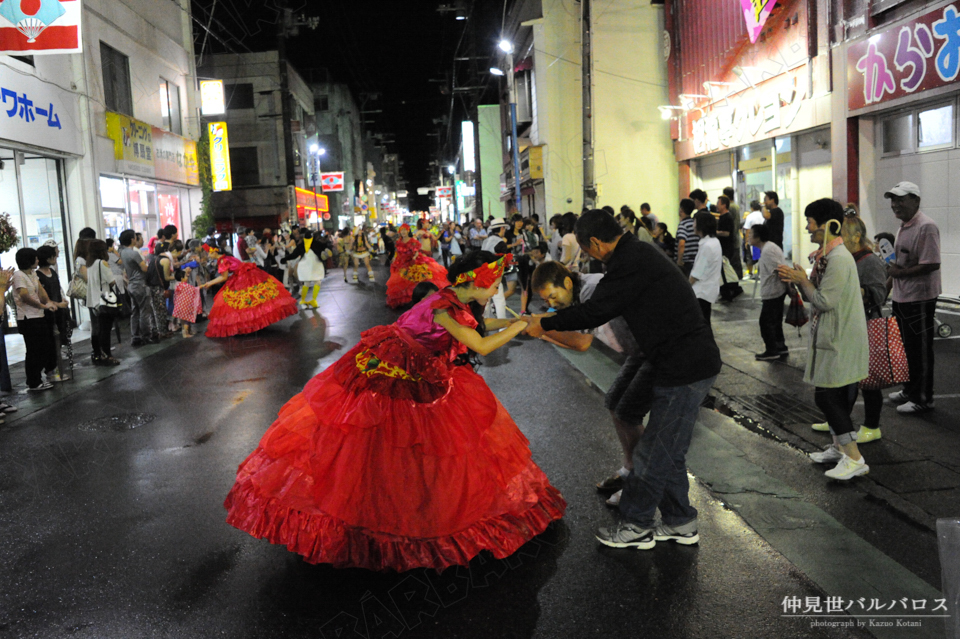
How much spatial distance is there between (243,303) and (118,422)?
6025 millimetres

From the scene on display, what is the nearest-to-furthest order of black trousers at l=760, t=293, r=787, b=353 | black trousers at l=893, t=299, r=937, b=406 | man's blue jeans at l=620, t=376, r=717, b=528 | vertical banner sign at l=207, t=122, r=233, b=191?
man's blue jeans at l=620, t=376, r=717, b=528 < black trousers at l=893, t=299, r=937, b=406 < black trousers at l=760, t=293, r=787, b=353 < vertical banner sign at l=207, t=122, r=233, b=191

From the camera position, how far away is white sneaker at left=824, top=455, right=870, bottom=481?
5121mm

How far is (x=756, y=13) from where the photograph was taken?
14.5 metres

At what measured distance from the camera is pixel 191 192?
24.2 meters

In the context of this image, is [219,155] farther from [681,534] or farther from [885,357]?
[681,534]

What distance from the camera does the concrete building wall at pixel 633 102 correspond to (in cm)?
2320

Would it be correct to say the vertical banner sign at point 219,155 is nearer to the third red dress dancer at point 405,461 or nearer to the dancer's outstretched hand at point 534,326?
the third red dress dancer at point 405,461

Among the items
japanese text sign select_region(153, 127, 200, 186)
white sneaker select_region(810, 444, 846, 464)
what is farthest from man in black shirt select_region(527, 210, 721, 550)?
japanese text sign select_region(153, 127, 200, 186)

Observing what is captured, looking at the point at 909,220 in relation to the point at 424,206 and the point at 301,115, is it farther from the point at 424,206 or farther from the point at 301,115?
the point at 424,206

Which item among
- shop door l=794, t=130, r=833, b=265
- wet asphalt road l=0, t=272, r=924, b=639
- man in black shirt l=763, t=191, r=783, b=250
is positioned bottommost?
wet asphalt road l=0, t=272, r=924, b=639

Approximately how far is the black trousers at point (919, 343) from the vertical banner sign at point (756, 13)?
31.2 ft

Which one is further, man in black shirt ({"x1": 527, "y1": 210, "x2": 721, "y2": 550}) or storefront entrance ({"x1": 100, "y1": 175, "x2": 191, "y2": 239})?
storefront entrance ({"x1": 100, "y1": 175, "x2": 191, "y2": 239})

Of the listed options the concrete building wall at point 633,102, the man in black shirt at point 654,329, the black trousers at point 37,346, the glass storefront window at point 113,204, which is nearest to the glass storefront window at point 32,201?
the glass storefront window at point 113,204

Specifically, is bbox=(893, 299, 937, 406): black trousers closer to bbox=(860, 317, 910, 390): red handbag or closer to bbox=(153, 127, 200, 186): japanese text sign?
bbox=(860, 317, 910, 390): red handbag
